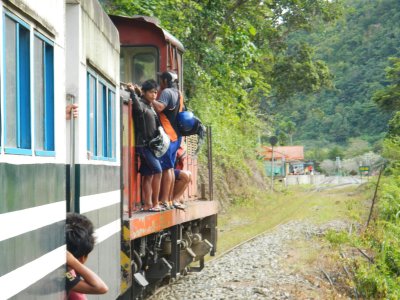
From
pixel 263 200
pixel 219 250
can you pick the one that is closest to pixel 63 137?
pixel 219 250

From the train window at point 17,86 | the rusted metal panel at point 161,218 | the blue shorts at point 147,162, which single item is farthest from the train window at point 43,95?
the blue shorts at point 147,162

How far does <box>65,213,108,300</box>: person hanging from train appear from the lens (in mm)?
4605

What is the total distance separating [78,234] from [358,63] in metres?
82.3

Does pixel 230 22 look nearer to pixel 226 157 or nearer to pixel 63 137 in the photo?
pixel 226 157

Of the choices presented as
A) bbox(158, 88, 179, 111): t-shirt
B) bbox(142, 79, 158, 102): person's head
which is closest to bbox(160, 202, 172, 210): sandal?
bbox(158, 88, 179, 111): t-shirt

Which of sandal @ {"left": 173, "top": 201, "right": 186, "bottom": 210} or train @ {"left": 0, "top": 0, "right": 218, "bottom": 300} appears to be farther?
sandal @ {"left": 173, "top": 201, "right": 186, "bottom": 210}

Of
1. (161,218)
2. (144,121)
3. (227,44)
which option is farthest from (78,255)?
(227,44)

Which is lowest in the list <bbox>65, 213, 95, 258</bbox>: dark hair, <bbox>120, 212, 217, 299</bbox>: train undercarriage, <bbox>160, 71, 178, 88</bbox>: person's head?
<bbox>120, 212, 217, 299</bbox>: train undercarriage

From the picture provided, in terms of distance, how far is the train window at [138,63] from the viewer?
9406mm

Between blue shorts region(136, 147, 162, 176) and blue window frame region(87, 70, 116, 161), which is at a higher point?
blue window frame region(87, 70, 116, 161)

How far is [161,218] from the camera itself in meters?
8.40

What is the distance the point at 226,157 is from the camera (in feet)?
91.6

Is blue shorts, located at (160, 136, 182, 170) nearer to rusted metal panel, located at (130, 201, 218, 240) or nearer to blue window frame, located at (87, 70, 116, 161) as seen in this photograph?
rusted metal panel, located at (130, 201, 218, 240)

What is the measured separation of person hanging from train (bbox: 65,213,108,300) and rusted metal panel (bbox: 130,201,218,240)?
2.50 metres
